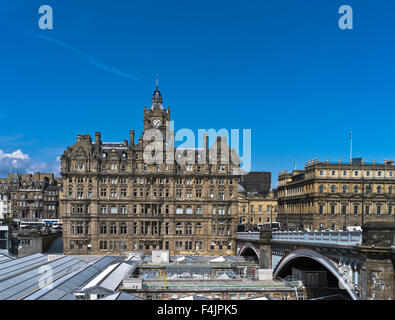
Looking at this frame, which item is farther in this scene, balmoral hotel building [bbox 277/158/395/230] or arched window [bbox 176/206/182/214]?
balmoral hotel building [bbox 277/158/395/230]

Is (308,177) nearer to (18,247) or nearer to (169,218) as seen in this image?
(169,218)

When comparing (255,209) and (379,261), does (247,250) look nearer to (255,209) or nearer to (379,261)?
(379,261)

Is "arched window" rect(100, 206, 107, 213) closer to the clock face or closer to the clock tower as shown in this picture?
the clock tower

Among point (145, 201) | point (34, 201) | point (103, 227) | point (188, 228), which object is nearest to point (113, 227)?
point (103, 227)

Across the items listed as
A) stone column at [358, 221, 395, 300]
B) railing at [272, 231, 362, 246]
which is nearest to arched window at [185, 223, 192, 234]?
railing at [272, 231, 362, 246]

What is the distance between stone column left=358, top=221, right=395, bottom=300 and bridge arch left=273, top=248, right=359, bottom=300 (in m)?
2.69

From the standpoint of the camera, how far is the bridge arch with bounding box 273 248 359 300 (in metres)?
37.9

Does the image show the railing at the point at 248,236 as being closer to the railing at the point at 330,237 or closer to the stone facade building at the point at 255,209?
the railing at the point at 330,237

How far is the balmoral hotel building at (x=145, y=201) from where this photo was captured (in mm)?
97375

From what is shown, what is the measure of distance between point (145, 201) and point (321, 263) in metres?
57.8

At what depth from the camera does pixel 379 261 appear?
111ft

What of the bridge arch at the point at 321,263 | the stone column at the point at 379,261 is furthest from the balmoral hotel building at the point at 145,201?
the stone column at the point at 379,261
